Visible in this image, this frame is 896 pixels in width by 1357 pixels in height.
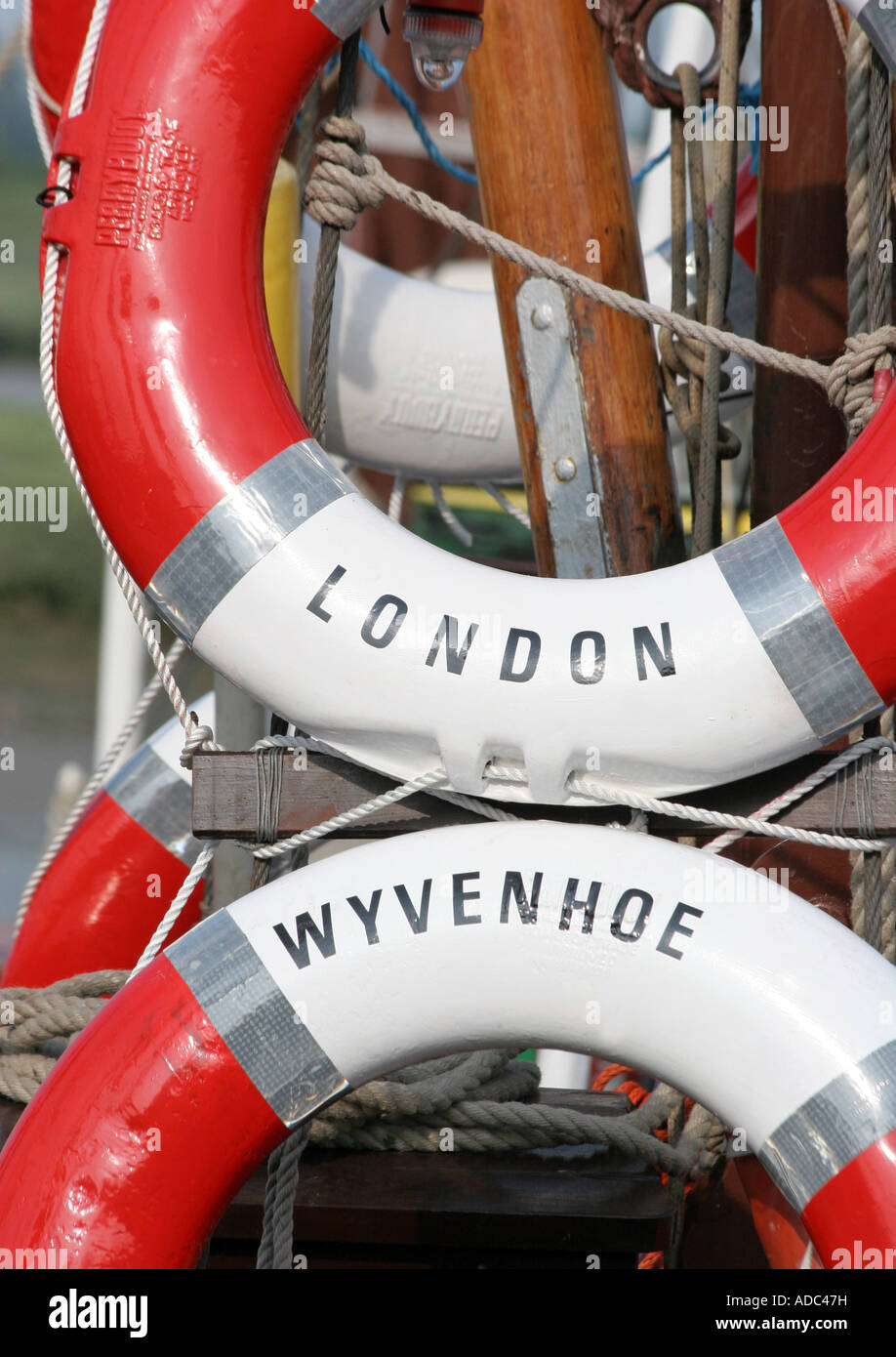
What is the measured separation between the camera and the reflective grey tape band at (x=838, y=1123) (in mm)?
893

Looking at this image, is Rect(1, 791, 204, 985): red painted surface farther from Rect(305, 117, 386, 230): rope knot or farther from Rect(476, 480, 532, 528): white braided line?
Rect(305, 117, 386, 230): rope knot

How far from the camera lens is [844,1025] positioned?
0.91m

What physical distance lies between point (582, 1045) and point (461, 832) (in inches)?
6.6

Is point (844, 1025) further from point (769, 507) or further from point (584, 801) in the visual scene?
point (769, 507)

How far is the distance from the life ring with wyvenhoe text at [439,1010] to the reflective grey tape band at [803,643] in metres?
0.13

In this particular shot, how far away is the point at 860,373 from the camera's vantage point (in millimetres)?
1055

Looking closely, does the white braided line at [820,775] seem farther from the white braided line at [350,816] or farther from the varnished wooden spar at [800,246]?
the varnished wooden spar at [800,246]

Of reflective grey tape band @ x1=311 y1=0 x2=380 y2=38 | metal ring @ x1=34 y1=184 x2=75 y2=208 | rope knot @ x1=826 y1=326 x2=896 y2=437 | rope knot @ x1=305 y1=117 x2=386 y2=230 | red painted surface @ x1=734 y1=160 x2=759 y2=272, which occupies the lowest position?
rope knot @ x1=826 y1=326 x2=896 y2=437

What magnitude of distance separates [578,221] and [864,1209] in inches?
37.0

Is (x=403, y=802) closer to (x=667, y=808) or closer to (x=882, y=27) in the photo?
(x=667, y=808)

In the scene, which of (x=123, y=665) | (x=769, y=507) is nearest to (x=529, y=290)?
(x=769, y=507)

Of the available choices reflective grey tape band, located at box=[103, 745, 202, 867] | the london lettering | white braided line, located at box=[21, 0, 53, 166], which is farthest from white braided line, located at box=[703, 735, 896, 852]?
white braided line, located at box=[21, 0, 53, 166]

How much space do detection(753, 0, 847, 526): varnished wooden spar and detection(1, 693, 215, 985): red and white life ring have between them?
78cm

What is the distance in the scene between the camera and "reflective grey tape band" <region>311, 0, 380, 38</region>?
102 centimetres
